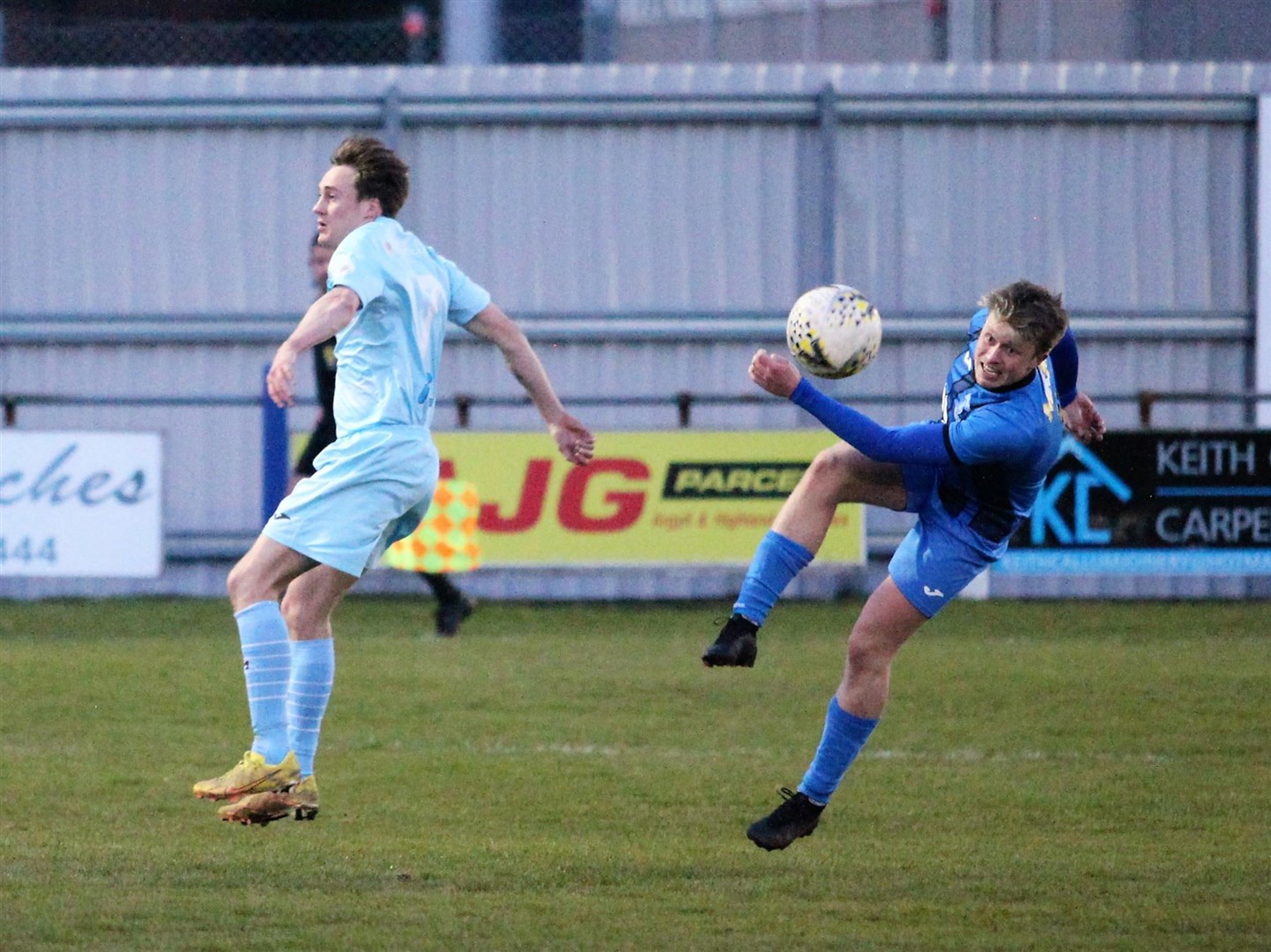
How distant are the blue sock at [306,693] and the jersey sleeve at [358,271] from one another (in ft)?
3.63

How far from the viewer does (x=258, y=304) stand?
15852 mm

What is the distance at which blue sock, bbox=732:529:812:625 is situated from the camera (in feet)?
18.7

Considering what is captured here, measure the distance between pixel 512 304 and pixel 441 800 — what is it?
9.54 metres

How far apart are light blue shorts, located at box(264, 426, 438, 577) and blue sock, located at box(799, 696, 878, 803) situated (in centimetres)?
153

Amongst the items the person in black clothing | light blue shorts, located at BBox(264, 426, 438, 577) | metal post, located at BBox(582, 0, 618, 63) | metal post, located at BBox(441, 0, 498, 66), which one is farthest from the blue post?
light blue shorts, located at BBox(264, 426, 438, 577)

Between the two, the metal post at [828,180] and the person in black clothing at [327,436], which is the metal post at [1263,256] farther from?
the person in black clothing at [327,436]

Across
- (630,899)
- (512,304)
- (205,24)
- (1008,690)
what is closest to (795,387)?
(630,899)

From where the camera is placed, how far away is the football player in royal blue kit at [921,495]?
547cm

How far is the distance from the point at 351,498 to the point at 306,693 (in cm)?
68

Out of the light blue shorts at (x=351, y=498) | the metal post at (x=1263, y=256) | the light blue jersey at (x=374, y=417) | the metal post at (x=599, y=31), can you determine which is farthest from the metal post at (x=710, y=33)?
the light blue shorts at (x=351, y=498)

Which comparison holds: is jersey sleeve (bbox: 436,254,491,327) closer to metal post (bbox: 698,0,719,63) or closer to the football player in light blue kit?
the football player in light blue kit


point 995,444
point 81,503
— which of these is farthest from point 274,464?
point 995,444

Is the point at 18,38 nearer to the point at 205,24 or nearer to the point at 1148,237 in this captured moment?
the point at 205,24

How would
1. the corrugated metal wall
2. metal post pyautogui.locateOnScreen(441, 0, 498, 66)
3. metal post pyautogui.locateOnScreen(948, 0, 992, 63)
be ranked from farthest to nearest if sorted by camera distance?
metal post pyautogui.locateOnScreen(441, 0, 498, 66) → metal post pyautogui.locateOnScreen(948, 0, 992, 63) → the corrugated metal wall
